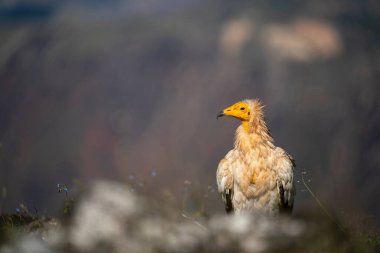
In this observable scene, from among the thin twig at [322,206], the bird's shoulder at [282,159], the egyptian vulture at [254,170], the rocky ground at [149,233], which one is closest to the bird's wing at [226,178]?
the egyptian vulture at [254,170]

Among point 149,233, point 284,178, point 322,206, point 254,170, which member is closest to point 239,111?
point 254,170

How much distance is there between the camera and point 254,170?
8.12m

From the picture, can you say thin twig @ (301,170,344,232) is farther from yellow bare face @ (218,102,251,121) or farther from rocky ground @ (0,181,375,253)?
yellow bare face @ (218,102,251,121)

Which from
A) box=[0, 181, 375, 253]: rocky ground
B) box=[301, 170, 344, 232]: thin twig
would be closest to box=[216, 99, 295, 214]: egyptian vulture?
box=[301, 170, 344, 232]: thin twig

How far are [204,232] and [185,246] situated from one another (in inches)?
13.2

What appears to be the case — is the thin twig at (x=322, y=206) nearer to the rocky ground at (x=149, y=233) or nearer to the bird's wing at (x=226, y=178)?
the rocky ground at (x=149, y=233)

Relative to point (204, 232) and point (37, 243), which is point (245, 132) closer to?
point (204, 232)

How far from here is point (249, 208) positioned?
324 inches

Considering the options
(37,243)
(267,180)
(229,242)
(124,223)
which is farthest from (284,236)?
(267,180)

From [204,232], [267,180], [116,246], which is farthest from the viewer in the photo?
[267,180]

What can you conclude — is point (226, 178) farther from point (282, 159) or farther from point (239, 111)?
point (239, 111)

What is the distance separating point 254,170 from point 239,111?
92 cm

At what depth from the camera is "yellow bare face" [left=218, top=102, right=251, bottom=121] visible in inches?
337

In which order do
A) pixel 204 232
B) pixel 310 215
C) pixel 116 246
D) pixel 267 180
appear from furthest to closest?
pixel 267 180 → pixel 310 215 → pixel 204 232 → pixel 116 246
